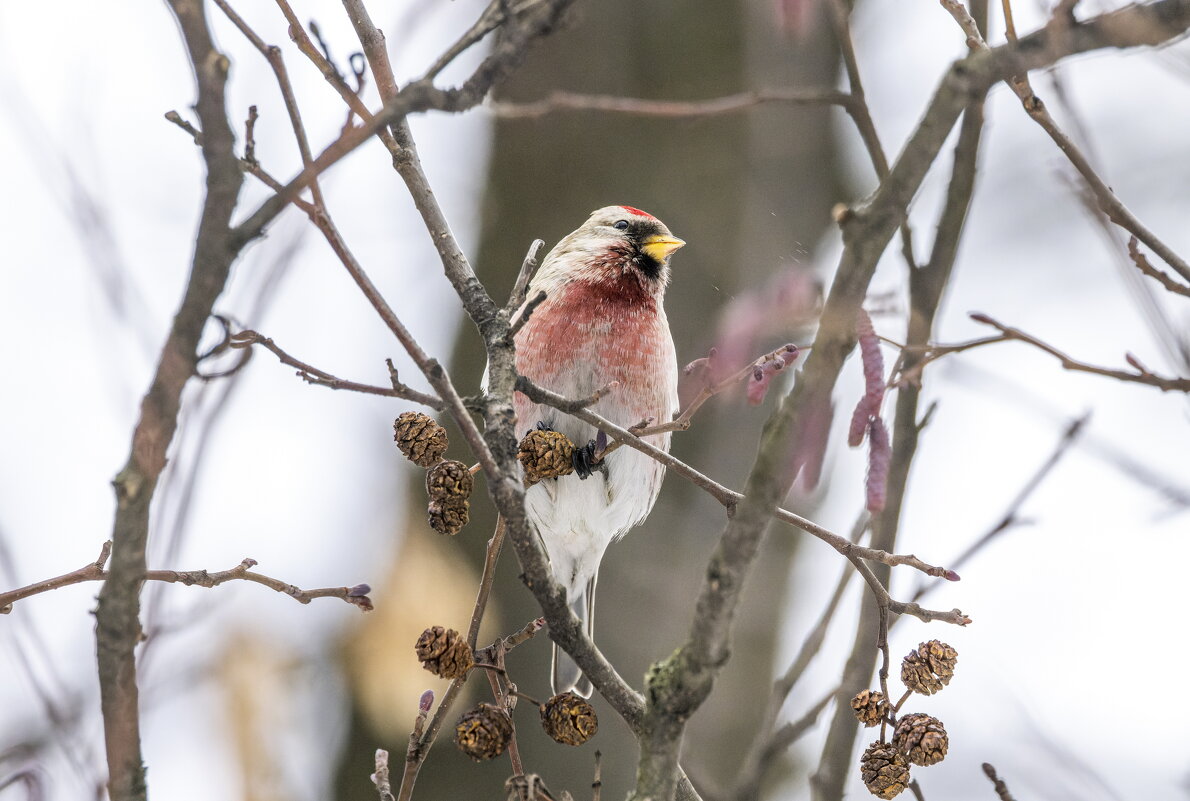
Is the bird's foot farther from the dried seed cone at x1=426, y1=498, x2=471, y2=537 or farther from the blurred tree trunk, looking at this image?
the blurred tree trunk

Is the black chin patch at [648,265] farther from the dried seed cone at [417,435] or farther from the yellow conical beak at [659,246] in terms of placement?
the dried seed cone at [417,435]

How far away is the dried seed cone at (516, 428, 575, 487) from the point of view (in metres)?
2.37

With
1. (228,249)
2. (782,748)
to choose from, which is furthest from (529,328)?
(228,249)

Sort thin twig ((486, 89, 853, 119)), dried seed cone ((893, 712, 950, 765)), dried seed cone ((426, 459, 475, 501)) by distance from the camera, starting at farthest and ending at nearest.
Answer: thin twig ((486, 89, 853, 119))
dried seed cone ((426, 459, 475, 501))
dried seed cone ((893, 712, 950, 765))

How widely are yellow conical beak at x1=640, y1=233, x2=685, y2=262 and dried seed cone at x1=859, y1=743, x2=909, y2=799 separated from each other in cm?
209

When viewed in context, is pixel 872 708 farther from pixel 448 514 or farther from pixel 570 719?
pixel 448 514

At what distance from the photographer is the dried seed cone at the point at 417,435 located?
6.57 feet

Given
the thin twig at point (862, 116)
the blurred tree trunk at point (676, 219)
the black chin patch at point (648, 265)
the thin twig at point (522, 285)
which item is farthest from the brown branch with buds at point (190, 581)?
the blurred tree trunk at point (676, 219)

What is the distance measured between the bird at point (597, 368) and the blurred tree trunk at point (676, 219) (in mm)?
905

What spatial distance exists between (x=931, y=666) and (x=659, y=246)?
2050 mm

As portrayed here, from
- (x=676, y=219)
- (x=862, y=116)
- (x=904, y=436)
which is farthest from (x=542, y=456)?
(x=676, y=219)

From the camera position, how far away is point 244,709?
471 centimetres

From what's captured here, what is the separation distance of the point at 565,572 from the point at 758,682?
172 centimetres

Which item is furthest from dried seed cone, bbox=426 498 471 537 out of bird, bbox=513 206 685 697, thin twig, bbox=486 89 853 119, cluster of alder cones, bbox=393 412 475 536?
bird, bbox=513 206 685 697
